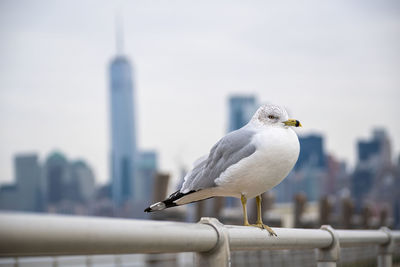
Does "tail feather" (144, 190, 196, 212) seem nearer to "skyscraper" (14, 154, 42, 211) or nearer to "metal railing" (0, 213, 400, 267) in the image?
"metal railing" (0, 213, 400, 267)

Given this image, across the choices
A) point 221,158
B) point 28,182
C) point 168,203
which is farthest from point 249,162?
point 28,182

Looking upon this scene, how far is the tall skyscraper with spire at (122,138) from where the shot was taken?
161m

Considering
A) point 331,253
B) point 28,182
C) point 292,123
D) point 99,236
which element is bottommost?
point 28,182

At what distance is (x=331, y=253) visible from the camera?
2648 mm

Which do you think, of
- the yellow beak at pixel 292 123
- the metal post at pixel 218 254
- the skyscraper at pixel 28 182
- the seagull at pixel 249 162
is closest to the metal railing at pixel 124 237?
the metal post at pixel 218 254

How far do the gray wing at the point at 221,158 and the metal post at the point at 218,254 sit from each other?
33.7 inches

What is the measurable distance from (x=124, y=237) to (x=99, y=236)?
7 centimetres

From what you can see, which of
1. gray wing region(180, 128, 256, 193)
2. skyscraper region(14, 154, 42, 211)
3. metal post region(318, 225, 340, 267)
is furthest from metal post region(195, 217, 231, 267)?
skyscraper region(14, 154, 42, 211)

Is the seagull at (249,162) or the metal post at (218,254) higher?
the seagull at (249,162)

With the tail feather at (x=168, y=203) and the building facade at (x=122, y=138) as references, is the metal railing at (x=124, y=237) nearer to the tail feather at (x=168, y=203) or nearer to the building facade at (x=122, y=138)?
the tail feather at (x=168, y=203)

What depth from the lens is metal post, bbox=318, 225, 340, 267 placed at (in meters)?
2.64

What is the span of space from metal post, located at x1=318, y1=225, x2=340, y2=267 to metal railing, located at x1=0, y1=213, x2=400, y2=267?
0.41 m

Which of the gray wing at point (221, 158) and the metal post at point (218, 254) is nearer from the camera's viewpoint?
the metal post at point (218, 254)

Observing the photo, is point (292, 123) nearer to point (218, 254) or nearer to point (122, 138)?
point (218, 254)
